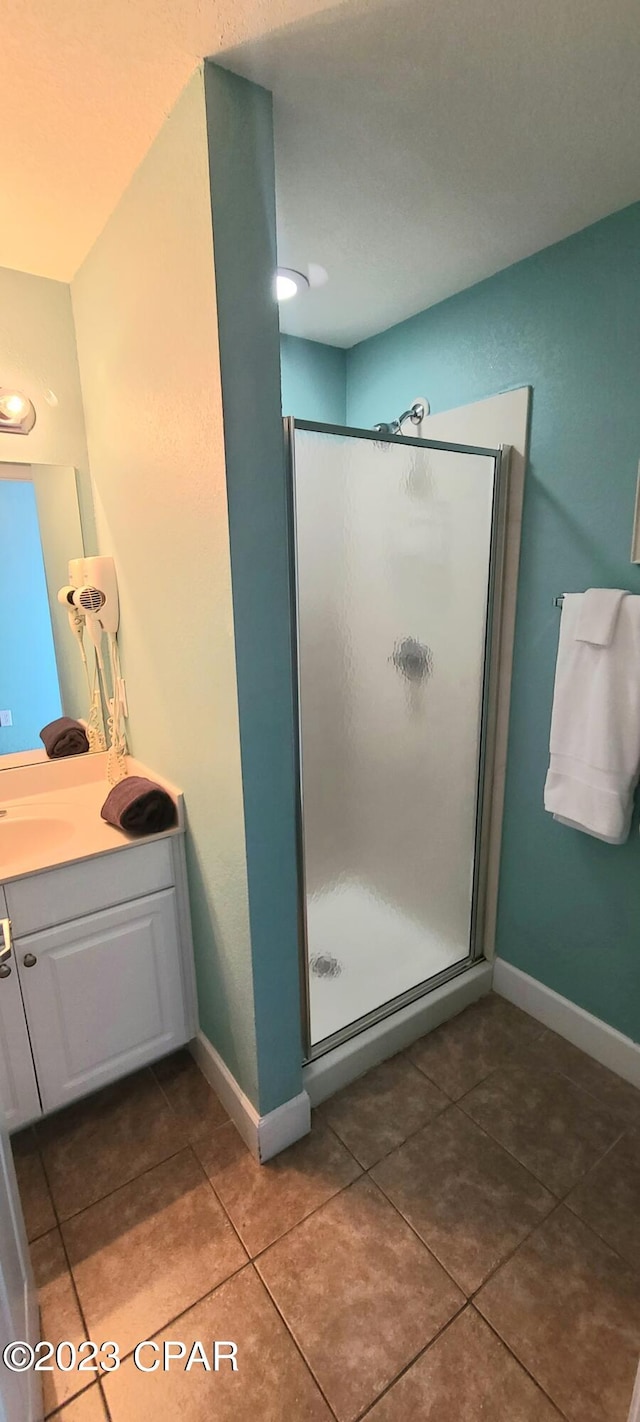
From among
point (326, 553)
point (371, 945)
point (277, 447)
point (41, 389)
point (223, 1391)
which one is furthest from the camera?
point (371, 945)

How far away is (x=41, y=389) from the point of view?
1705 mm

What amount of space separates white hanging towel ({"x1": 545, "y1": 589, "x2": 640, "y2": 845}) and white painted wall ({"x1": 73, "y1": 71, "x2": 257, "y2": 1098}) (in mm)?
929

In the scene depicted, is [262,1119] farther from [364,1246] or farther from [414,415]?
[414,415]

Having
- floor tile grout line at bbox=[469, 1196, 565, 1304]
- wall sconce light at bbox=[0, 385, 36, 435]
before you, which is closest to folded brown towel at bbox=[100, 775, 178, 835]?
wall sconce light at bbox=[0, 385, 36, 435]

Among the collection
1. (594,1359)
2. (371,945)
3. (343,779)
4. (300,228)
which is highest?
(300,228)

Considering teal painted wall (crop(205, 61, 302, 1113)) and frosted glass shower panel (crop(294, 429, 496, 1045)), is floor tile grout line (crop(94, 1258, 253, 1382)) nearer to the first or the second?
teal painted wall (crop(205, 61, 302, 1113))

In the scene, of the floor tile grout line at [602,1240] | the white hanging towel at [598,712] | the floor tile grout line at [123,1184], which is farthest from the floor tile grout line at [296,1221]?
the white hanging towel at [598,712]

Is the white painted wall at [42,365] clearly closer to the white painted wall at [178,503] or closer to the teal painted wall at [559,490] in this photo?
the white painted wall at [178,503]

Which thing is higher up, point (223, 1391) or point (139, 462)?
point (139, 462)

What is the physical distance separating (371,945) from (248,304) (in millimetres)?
1694

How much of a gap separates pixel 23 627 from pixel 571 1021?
2.04 m

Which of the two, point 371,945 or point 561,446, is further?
point 371,945

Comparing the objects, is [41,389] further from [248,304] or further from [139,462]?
[248,304]

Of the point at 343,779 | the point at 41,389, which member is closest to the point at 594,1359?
the point at 343,779
